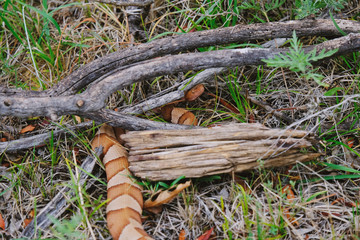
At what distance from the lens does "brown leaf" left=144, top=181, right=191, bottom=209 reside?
235 cm

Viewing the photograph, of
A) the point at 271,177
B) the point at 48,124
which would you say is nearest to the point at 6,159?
A: the point at 48,124

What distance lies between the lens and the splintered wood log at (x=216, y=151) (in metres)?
2.38

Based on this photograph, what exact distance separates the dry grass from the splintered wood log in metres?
0.12

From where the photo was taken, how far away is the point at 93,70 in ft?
8.64

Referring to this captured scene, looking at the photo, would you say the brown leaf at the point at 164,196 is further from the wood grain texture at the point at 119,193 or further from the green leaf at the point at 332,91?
the green leaf at the point at 332,91

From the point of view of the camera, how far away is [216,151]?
2383 millimetres

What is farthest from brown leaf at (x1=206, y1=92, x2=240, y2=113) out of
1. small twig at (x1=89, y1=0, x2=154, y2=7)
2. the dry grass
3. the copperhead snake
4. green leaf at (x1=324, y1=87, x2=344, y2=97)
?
small twig at (x1=89, y1=0, x2=154, y2=7)

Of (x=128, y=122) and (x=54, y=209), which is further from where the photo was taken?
(x=128, y=122)

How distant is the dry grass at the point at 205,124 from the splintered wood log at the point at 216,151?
0.39 feet

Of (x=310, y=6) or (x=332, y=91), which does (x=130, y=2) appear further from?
(x=332, y=91)

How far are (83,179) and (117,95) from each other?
85 centimetres

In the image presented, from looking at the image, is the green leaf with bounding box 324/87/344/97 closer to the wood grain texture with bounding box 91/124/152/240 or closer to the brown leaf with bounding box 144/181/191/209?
the brown leaf with bounding box 144/181/191/209

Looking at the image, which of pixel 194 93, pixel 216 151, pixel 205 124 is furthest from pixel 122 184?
pixel 194 93

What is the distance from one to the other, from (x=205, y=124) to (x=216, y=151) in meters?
0.55
